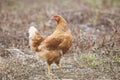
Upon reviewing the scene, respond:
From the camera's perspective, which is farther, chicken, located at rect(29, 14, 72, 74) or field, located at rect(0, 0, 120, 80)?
field, located at rect(0, 0, 120, 80)

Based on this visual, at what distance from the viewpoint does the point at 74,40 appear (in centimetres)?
988

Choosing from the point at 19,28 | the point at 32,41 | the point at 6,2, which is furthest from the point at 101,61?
the point at 6,2

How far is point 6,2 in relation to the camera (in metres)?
15.7

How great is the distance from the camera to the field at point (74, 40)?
312 inches

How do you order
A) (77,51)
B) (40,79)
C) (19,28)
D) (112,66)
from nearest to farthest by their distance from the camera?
(40,79) → (112,66) → (77,51) → (19,28)

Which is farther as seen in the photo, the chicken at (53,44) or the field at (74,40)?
the field at (74,40)

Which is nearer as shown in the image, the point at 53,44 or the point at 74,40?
the point at 53,44

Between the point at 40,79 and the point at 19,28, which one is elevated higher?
the point at 19,28

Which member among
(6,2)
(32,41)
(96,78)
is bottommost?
(96,78)

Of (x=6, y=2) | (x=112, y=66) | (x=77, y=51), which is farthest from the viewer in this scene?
(x=6, y=2)

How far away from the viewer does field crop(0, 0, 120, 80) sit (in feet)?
26.0

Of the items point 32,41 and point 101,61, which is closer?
point 32,41

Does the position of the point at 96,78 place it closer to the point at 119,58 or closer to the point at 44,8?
the point at 119,58

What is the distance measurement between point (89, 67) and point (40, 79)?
119 centimetres
